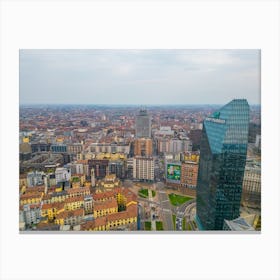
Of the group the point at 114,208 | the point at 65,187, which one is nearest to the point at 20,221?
the point at 114,208

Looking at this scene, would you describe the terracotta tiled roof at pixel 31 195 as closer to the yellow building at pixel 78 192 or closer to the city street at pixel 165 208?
the yellow building at pixel 78 192

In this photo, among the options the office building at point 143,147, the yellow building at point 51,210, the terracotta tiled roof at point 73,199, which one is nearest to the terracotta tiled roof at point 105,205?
the terracotta tiled roof at point 73,199

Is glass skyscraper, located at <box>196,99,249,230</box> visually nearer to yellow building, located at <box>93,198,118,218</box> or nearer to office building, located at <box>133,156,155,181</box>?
yellow building, located at <box>93,198,118,218</box>

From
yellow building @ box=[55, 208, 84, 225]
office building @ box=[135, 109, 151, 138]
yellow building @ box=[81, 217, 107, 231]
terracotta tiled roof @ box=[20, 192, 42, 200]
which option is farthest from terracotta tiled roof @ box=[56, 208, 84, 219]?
office building @ box=[135, 109, 151, 138]

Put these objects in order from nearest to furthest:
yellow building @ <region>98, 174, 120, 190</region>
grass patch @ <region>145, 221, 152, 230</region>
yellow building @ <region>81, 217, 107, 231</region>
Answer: yellow building @ <region>81, 217, 107, 231</region> < grass patch @ <region>145, 221, 152, 230</region> < yellow building @ <region>98, 174, 120, 190</region>

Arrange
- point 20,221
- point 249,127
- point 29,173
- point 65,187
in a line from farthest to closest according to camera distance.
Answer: point 65,187
point 29,173
point 249,127
point 20,221

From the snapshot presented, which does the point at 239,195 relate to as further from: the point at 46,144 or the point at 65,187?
the point at 46,144
